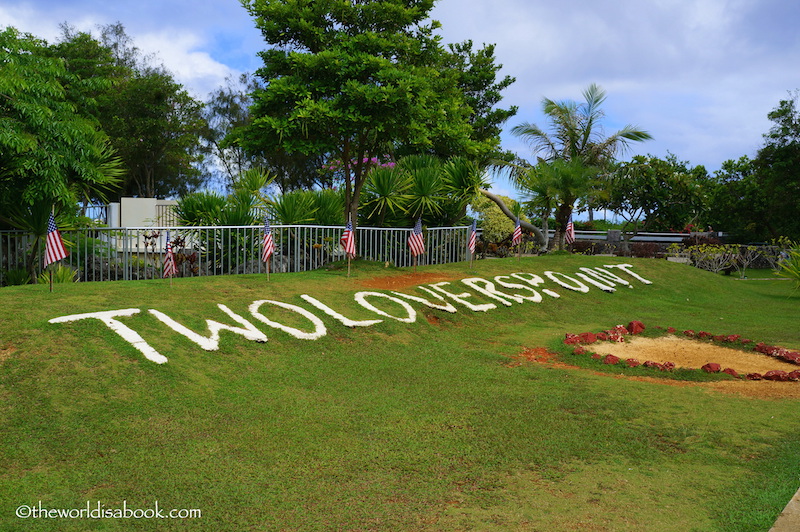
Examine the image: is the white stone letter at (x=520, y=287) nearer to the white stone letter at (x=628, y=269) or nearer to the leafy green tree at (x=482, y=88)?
the white stone letter at (x=628, y=269)

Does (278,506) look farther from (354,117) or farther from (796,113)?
(796,113)

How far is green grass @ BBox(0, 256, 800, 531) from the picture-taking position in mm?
5480

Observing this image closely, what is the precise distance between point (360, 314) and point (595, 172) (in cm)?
1693

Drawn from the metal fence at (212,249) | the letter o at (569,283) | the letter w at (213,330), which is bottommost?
the letter w at (213,330)

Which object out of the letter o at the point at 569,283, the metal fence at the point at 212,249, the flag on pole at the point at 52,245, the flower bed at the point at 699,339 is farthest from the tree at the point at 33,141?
the letter o at the point at 569,283

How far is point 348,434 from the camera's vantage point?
7.19m

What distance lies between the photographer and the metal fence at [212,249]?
576 inches

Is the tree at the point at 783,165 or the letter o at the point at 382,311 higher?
the tree at the point at 783,165

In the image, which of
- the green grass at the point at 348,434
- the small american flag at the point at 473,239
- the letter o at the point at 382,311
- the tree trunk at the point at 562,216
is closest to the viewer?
the green grass at the point at 348,434

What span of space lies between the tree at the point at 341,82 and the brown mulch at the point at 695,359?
8.35 meters

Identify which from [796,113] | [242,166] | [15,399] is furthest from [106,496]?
[242,166]

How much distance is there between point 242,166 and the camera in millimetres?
54656

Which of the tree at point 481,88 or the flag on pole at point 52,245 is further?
the tree at point 481,88

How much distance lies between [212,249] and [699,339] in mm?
11003
